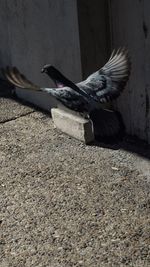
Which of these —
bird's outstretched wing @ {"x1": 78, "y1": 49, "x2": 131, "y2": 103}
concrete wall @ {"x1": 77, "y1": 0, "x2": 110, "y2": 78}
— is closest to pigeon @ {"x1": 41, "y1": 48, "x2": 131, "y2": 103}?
bird's outstretched wing @ {"x1": 78, "y1": 49, "x2": 131, "y2": 103}

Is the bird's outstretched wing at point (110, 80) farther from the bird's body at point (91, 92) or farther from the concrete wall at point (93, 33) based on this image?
the concrete wall at point (93, 33)

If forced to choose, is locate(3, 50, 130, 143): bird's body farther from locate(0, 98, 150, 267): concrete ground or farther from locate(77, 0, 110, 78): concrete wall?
locate(77, 0, 110, 78): concrete wall

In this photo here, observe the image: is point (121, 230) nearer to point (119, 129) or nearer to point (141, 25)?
point (119, 129)

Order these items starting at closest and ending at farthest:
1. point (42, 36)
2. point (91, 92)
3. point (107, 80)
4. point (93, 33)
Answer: point (91, 92)
point (107, 80)
point (93, 33)
point (42, 36)

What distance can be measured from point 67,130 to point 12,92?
5.93 ft

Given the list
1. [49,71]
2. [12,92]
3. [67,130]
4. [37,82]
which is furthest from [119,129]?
[12,92]

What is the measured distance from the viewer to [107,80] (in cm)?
363

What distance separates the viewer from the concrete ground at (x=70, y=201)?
12.3 feet

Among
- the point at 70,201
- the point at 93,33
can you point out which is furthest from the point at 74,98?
the point at 93,33

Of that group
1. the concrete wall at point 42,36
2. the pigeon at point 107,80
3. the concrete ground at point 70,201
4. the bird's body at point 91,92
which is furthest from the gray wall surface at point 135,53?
the bird's body at point 91,92

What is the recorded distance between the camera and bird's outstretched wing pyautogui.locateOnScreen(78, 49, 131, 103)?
3475mm

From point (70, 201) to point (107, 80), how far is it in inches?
48.2

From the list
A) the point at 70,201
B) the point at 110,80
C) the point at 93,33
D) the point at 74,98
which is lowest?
the point at 70,201

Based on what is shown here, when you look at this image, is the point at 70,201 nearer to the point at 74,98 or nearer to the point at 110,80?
the point at 110,80
